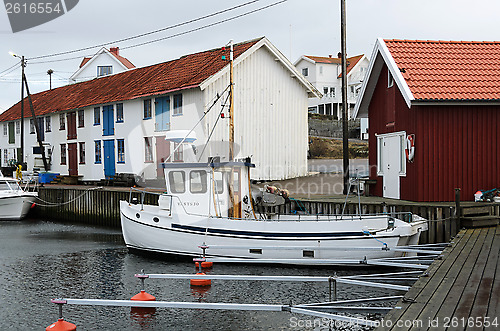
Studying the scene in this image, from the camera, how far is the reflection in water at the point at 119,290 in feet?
37.2

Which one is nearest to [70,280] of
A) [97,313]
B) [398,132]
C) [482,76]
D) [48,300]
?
[48,300]

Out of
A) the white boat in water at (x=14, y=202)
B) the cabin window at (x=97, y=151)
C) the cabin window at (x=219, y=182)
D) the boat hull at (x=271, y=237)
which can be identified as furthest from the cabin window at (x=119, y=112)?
the cabin window at (x=219, y=182)

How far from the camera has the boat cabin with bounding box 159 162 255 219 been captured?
17.0 metres

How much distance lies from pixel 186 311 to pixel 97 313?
1.91 m

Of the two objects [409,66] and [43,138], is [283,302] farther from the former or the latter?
[43,138]

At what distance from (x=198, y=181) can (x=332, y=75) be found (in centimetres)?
4851

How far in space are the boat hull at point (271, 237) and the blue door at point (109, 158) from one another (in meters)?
18.6

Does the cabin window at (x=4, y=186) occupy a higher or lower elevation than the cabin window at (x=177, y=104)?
lower

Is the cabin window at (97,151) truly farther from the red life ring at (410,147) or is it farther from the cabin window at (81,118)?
the red life ring at (410,147)

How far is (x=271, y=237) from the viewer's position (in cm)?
1583

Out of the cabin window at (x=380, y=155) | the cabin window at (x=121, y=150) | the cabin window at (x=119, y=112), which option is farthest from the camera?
the cabin window at (x=119, y=112)

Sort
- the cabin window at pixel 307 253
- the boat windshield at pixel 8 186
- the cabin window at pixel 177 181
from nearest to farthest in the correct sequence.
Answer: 1. the cabin window at pixel 307 253
2. the cabin window at pixel 177 181
3. the boat windshield at pixel 8 186

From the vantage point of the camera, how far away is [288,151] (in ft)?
102

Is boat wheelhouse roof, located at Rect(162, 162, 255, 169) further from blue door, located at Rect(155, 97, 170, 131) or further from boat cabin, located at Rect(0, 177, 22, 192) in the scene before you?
boat cabin, located at Rect(0, 177, 22, 192)
